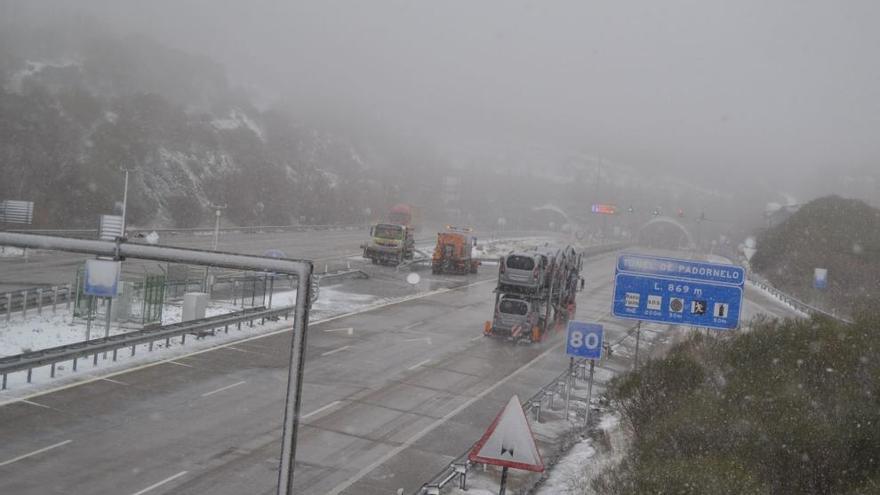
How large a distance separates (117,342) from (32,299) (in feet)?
28.2

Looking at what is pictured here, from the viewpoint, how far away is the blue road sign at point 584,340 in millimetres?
20469

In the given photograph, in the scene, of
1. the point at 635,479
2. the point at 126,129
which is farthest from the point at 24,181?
the point at 635,479

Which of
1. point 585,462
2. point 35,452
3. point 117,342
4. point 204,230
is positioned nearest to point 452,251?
point 204,230

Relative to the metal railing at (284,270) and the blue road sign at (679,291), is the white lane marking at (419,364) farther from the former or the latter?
the metal railing at (284,270)

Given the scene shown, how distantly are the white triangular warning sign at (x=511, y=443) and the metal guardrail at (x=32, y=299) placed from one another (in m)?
20.5

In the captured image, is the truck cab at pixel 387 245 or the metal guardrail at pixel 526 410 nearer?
the metal guardrail at pixel 526 410

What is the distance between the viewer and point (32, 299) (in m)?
28.9

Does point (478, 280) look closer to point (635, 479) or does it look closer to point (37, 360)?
point (37, 360)

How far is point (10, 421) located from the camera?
1642 centimetres

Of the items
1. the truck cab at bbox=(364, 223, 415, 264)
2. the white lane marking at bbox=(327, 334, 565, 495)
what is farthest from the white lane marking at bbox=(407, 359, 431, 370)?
the truck cab at bbox=(364, 223, 415, 264)

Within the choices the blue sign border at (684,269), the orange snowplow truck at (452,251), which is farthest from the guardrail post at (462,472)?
the orange snowplow truck at (452,251)

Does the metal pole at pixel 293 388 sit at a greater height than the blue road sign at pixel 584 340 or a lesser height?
greater

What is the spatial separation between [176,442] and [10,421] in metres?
3.62

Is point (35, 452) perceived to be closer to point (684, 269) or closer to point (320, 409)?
point (320, 409)
